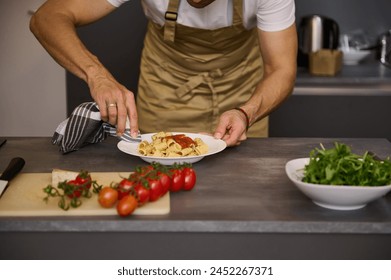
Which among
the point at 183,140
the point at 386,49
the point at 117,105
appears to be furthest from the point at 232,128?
the point at 386,49

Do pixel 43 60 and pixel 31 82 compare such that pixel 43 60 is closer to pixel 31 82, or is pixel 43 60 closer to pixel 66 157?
pixel 31 82

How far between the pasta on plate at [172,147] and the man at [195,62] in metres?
0.10

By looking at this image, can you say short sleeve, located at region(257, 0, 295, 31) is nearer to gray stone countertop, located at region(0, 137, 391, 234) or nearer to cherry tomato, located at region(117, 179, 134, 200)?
gray stone countertop, located at region(0, 137, 391, 234)

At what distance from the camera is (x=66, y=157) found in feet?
6.24

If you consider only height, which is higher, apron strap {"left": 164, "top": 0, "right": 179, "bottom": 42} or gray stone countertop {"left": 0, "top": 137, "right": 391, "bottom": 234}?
apron strap {"left": 164, "top": 0, "right": 179, "bottom": 42}

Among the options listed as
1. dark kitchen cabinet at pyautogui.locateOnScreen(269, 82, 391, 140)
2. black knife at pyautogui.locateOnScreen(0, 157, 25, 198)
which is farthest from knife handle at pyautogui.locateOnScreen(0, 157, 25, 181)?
dark kitchen cabinet at pyautogui.locateOnScreen(269, 82, 391, 140)

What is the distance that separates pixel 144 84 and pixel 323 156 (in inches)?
59.5

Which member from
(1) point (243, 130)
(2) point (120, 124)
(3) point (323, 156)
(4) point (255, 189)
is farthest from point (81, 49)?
(3) point (323, 156)

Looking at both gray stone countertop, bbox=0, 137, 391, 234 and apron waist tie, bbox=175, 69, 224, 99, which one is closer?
gray stone countertop, bbox=0, 137, 391, 234

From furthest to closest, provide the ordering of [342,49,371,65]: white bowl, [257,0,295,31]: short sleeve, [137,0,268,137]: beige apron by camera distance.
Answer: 1. [342,49,371,65]: white bowl
2. [137,0,268,137]: beige apron
3. [257,0,295,31]: short sleeve

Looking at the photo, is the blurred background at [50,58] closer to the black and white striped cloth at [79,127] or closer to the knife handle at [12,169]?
the black and white striped cloth at [79,127]

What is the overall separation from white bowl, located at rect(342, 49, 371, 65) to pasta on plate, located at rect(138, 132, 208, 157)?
210 centimetres

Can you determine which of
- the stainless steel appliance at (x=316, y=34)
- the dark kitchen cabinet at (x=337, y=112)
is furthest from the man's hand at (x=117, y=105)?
the stainless steel appliance at (x=316, y=34)

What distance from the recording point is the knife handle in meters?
1.63
